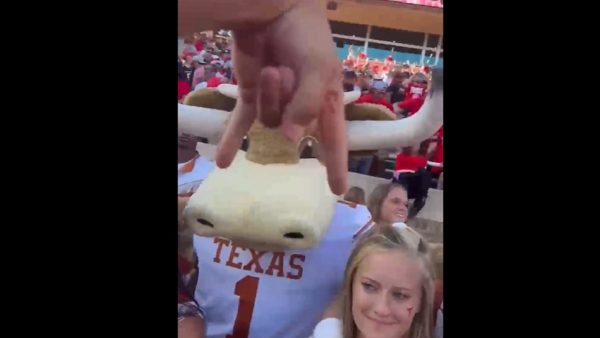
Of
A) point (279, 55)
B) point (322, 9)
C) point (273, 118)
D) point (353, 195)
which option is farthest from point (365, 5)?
point (353, 195)

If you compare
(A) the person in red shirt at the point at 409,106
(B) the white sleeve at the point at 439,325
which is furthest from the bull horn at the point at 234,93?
(B) the white sleeve at the point at 439,325

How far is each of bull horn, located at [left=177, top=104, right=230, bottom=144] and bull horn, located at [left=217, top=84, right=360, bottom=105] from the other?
0.05 meters

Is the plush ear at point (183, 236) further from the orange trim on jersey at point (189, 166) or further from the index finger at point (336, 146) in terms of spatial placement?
the index finger at point (336, 146)

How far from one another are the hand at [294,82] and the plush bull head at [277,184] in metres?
0.03

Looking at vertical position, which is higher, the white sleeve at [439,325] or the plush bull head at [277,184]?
the plush bull head at [277,184]

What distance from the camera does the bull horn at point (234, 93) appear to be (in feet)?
6.22

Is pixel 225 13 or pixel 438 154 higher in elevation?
pixel 225 13

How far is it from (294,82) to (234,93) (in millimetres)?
169

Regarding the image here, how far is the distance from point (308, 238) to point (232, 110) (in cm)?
39

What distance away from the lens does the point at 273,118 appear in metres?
1.88

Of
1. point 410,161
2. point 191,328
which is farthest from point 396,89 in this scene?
point 191,328

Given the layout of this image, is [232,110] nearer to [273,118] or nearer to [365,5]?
[273,118]

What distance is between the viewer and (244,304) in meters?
1.91

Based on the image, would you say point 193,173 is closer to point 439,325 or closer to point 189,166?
point 189,166
